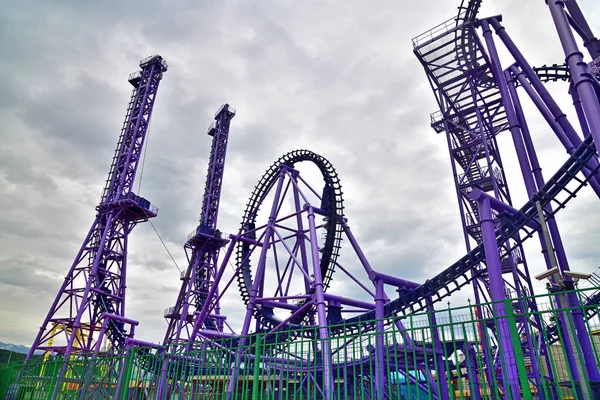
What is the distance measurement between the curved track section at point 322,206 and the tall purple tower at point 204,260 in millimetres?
8616

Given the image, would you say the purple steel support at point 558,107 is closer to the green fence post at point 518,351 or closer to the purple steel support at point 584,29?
the purple steel support at point 584,29

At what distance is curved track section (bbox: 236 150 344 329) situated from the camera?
18938 millimetres

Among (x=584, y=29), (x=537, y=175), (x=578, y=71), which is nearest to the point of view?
(x=578, y=71)

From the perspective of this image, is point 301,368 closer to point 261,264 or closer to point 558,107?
point 261,264

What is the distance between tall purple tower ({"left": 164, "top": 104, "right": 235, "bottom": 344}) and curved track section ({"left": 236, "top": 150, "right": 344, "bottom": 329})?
8.62 meters

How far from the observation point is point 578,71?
29.9 ft

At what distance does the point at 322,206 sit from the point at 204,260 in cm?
1589

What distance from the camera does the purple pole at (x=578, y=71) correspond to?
8409 mm

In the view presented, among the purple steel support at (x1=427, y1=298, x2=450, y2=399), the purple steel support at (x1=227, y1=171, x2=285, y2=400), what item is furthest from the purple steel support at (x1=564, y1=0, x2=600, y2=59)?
the purple steel support at (x1=227, y1=171, x2=285, y2=400)

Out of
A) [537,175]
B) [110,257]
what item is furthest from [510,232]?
[110,257]

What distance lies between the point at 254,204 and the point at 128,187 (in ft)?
37.9

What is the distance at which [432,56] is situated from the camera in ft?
59.5

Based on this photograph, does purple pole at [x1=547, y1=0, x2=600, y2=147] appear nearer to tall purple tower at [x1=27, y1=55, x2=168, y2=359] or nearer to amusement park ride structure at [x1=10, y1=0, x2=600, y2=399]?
amusement park ride structure at [x1=10, y1=0, x2=600, y2=399]

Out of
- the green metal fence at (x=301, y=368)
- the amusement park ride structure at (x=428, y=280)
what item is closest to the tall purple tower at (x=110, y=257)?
the amusement park ride structure at (x=428, y=280)
